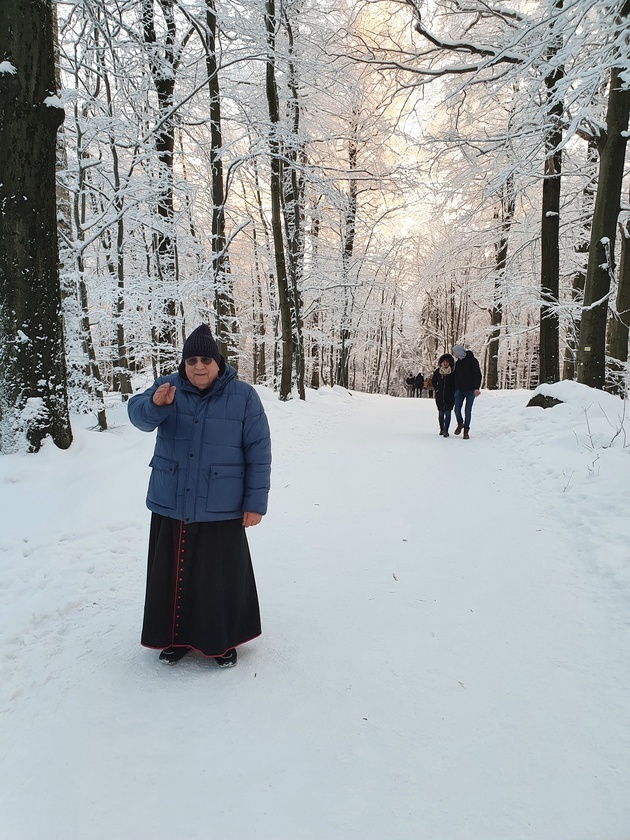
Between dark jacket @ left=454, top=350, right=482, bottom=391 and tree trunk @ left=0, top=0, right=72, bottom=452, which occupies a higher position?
tree trunk @ left=0, top=0, right=72, bottom=452

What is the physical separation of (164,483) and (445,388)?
7.66 metres

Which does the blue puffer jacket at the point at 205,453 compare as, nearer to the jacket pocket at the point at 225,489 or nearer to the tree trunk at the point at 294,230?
the jacket pocket at the point at 225,489

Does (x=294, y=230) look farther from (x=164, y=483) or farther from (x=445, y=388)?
(x=164, y=483)

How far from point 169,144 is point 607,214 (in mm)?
8880

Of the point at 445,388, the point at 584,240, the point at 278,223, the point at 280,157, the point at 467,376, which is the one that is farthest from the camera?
the point at 584,240

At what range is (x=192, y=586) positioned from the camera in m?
2.70

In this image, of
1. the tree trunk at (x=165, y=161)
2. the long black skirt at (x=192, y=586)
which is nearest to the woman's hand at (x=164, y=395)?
the long black skirt at (x=192, y=586)

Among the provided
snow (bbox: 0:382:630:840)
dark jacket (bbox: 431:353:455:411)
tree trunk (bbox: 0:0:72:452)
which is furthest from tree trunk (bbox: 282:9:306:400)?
tree trunk (bbox: 0:0:72:452)

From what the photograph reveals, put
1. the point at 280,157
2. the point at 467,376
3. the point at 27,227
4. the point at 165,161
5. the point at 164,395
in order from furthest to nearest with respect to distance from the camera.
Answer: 1. the point at 165,161
2. the point at 280,157
3. the point at 467,376
4. the point at 27,227
5. the point at 164,395

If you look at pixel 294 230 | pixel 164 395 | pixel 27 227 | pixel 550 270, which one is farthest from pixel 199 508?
pixel 294 230

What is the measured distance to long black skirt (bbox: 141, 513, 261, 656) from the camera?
2670 mm

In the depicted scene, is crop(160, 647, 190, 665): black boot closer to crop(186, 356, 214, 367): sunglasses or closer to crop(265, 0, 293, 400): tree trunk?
crop(186, 356, 214, 367): sunglasses

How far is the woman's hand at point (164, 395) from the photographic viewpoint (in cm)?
256

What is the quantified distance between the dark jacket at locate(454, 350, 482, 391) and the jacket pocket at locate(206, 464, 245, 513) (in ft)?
23.9
